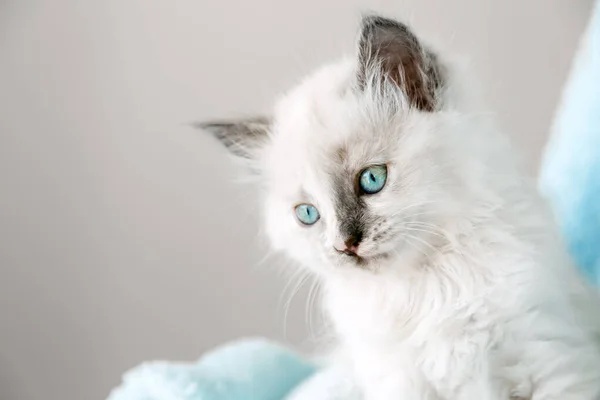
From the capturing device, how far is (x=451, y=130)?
891 millimetres

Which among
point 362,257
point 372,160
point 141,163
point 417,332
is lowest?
point 417,332

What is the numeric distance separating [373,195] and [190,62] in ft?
3.21

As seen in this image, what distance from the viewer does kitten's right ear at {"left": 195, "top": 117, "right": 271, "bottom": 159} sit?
1.11 metres

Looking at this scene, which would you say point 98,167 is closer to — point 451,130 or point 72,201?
point 72,201

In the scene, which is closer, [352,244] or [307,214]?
[352,244]

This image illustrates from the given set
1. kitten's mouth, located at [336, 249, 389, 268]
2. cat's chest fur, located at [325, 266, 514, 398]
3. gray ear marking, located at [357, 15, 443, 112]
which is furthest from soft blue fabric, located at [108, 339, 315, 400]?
gray ear marking, located at [357, 15, 443, 112]

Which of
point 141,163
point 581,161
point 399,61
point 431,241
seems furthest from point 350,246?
point 141,163

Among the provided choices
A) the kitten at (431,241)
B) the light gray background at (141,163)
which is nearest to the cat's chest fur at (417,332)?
the kitten at (431,241)

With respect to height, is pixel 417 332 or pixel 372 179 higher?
pixel 372 179

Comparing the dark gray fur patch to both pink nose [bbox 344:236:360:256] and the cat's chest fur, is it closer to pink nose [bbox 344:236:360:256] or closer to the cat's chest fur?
pink nose [bbox 344:236:360:256]

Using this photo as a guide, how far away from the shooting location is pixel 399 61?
0.93 metres

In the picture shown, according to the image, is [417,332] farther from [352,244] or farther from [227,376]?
[227,376]

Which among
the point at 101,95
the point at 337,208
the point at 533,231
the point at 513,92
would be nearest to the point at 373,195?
the point at 337,208

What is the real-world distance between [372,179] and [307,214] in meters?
0.13
